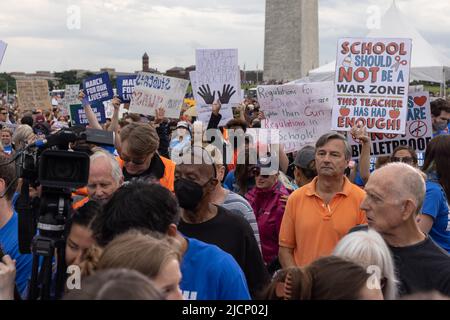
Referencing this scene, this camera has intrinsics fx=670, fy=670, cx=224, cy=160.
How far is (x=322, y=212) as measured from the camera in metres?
4.12

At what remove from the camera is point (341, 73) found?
259 inches

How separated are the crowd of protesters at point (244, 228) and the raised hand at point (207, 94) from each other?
109 inches

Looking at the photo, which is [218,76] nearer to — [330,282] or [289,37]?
A: [330,282]

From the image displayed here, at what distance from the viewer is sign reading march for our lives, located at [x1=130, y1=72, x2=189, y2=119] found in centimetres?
910

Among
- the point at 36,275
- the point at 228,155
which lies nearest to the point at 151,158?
the point at 228,155

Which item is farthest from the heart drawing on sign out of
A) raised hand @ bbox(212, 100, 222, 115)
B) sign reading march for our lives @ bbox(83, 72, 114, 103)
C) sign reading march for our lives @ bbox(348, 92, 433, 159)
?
sign reading march for our lives @ bbox(83, 72, 114, 103)

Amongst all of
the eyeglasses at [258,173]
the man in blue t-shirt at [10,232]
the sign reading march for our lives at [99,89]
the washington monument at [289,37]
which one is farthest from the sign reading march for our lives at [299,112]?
the washington monument at [289,37]

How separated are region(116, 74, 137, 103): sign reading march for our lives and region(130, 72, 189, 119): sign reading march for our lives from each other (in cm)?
192

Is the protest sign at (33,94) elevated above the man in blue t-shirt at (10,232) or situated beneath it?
elevated above

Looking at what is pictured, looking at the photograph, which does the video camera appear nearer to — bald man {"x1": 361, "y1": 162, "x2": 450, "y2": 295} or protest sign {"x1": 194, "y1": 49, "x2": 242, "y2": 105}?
bald man {"x1": 361, "y1": 162, "x2": 450, "y2": 295}

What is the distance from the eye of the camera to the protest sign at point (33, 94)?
13.8 meters

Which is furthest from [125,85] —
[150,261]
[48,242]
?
[150,261]

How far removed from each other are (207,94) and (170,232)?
19.5ft

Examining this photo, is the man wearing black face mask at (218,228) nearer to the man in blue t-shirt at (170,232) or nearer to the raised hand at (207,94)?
the man in blue t-shirt at (170,232)
